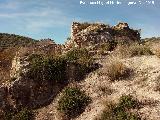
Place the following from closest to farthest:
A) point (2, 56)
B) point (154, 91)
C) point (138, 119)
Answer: point (138, 119) → point (154, 91) → point (2, 56)

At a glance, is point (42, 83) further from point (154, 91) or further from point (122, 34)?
point (122, 34)

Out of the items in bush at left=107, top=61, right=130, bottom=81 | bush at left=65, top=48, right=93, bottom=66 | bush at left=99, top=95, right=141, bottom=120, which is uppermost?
bush at left=65, top=48, right=93, bottom=66

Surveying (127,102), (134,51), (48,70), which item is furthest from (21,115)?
(134,51)

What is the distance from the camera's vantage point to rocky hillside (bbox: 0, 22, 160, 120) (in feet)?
54.0

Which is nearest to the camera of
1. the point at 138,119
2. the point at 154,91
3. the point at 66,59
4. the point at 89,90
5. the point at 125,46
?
the point at 138,119

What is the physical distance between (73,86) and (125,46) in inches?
189

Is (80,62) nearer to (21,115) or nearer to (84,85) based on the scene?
(84,85)

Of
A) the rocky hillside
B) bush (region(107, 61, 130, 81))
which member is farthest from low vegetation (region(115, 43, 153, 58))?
bush (region(107, 61, 130, 81))

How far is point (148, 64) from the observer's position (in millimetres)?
19078

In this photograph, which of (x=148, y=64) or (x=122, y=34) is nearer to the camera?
(x=148, y=64)

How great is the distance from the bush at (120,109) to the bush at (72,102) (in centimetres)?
152

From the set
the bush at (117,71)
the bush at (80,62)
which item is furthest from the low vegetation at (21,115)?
the bush at (117,71)

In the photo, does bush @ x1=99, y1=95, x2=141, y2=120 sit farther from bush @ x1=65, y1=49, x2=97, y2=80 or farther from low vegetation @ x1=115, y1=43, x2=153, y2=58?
low vegetation @ x1=115, y1=43, x2=153, y2=58

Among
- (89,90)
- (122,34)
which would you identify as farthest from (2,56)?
(89,90)
